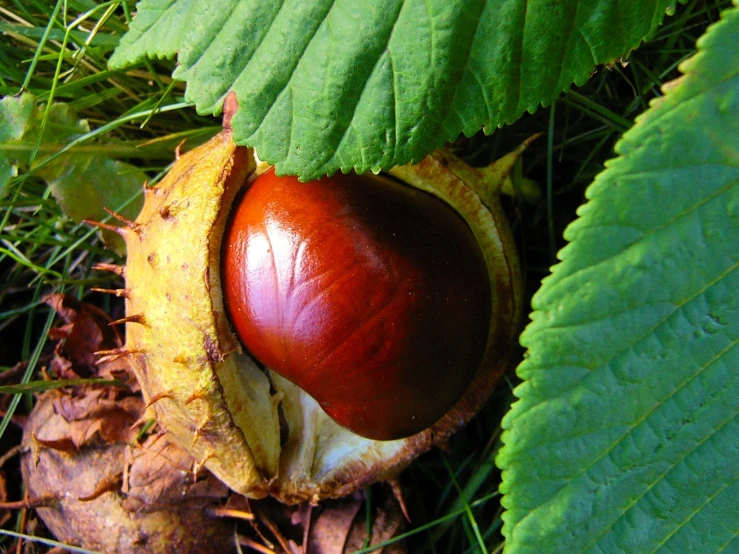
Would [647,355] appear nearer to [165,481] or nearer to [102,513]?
[165,481]

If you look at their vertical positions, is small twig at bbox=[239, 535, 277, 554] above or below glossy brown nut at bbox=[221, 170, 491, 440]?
below

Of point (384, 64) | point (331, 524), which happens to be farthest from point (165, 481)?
point (384, 64)

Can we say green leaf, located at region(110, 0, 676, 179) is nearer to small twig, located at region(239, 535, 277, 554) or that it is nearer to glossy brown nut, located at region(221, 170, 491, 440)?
glossy brown nut, located at region(221, 170, 491, 440)

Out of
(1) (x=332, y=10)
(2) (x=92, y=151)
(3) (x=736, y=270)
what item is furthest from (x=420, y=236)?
(2) (x=92, y=151)

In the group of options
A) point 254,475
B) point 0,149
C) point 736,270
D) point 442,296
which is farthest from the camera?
point 0,149

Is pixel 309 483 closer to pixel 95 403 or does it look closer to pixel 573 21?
pixel 95 403

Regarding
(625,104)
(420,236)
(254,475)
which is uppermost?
(625,104)

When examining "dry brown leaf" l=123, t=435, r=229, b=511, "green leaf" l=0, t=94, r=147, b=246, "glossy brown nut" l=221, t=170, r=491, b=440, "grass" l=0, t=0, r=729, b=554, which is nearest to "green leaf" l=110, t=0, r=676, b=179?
"glossy brown nut" l=221, t=170, r=491, b=440
